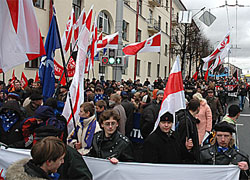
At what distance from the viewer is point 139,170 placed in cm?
350

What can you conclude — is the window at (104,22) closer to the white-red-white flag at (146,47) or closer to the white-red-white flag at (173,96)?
the white-red-white flag at (146,47)

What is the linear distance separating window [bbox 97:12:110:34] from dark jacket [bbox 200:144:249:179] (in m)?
18.3

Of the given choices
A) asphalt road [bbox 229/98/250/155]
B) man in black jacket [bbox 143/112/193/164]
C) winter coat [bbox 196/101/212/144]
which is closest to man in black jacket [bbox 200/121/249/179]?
man in black jacket [bbox 143/112/193/164]

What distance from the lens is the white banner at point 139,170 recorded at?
11.3 ft

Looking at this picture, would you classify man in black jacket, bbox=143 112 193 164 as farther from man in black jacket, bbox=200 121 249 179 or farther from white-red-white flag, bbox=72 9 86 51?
white-red-white flag, bbox=72 9 86 51

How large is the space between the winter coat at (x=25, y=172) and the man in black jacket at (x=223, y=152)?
6.62 feet

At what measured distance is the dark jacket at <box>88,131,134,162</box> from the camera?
11.6ft

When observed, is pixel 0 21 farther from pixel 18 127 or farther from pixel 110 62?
pixel 110 62

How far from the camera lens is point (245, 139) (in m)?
9.57

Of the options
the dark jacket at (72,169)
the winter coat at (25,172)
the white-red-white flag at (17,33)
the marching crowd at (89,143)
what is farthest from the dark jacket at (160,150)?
the white-red-white flag at (17,33)

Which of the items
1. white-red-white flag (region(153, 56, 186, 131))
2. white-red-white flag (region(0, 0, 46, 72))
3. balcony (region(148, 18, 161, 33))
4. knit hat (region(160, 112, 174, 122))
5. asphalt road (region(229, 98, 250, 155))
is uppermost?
balcony (region(148, 18, 161, 33))

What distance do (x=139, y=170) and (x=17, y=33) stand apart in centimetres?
241

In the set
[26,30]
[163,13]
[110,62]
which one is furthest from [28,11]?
[163,13]

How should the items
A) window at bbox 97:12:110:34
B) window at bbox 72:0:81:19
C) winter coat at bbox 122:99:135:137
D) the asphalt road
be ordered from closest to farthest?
winter coat at bbox 122:99:135:137 → the asphalt road → window at bbox 72:0:81:19 → window at bbox 97:12:110:34
